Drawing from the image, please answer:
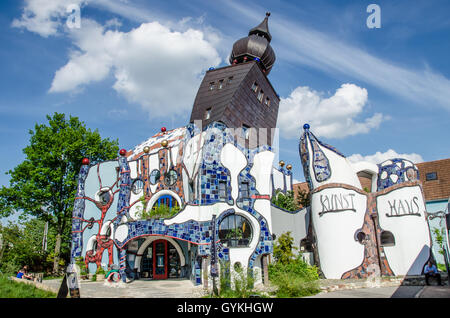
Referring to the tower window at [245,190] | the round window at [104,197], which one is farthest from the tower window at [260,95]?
the round window at [104,197]

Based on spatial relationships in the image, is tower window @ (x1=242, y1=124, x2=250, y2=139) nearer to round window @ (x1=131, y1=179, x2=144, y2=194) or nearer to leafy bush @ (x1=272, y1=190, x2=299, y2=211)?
leafy bush @ (x1=272, y1=190, x2=299, y2=211)

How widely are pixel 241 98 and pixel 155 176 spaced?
5.96m

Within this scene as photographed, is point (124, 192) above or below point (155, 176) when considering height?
below

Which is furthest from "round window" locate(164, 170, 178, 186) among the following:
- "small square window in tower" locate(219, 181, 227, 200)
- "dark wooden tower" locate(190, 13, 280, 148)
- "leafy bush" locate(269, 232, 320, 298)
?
"leafy bush" locate(269, 232, 320, 298)

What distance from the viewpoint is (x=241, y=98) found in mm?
17594

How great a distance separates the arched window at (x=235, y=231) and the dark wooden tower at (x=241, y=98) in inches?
171

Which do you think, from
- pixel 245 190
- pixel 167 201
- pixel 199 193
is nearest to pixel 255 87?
pixel 245 190

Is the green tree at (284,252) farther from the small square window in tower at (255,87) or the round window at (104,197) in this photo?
the round window at (104,197)

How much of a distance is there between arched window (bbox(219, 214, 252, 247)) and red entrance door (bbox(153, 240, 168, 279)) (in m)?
4.24

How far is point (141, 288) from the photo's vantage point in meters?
12.6

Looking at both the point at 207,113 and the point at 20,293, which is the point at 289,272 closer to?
the point at 20,293

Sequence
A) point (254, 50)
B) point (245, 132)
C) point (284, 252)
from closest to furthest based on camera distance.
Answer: point (284, 252) < point (245, 132) < point (254, 50)

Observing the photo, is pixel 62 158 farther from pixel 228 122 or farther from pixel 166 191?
pixel 228 122
